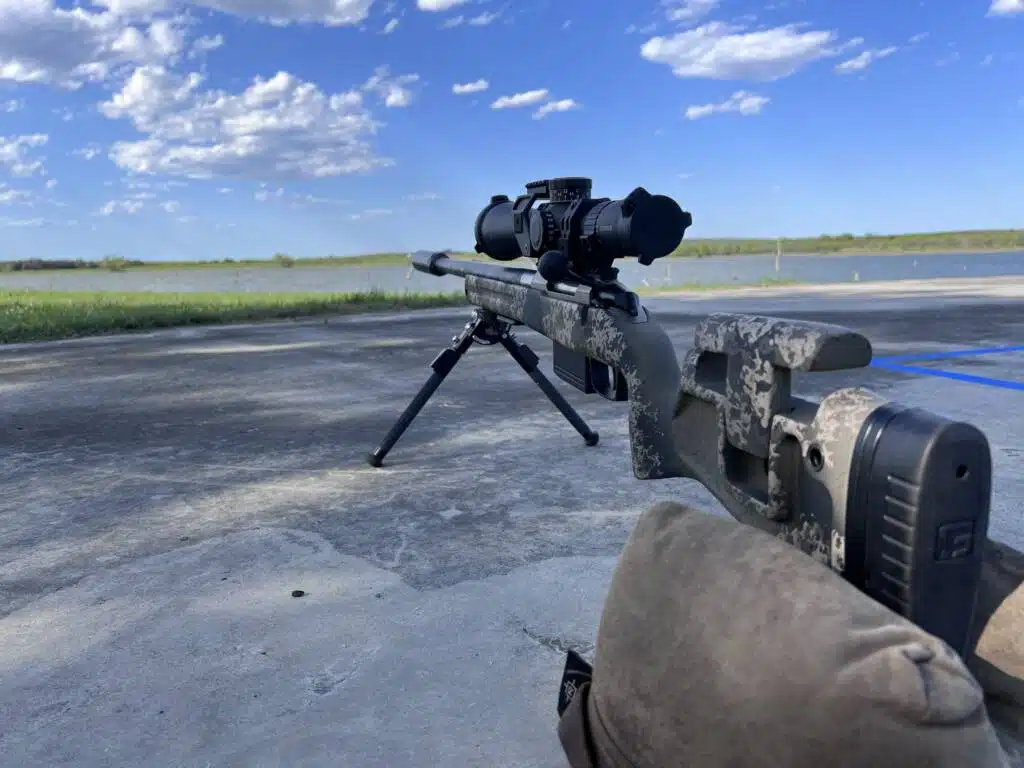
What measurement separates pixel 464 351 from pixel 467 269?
1.47 feet

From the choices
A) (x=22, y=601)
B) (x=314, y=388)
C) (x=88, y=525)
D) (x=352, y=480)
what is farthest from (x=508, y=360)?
(x=22, y=601)

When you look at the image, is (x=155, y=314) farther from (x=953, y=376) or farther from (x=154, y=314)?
(x=953, y=376)

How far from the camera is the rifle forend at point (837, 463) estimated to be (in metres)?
1.05

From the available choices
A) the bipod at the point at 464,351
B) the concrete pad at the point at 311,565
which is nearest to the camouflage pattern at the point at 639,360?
the concrete pad at the point at 311,565

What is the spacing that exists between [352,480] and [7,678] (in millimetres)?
1893

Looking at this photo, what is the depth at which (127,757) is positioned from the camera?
172 centimetres

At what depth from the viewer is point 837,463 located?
117 centimetres

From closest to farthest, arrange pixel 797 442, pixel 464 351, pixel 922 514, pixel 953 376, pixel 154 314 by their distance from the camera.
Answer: pixel 922 514, pixel 797 442, pixel 464 351, pixel 953 376, pixel 154 314

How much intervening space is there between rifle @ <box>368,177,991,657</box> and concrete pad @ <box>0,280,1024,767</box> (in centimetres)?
72

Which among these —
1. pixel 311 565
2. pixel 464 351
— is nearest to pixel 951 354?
pixel 464 351

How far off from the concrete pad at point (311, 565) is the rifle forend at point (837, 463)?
76 centimetres

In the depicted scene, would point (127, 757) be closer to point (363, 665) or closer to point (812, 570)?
point (363, 665)

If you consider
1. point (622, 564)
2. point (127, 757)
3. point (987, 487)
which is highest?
point (987, 487)

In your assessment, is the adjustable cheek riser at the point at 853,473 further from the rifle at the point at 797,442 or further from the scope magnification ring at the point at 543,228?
the scope magnification ring at the point at 543,228
